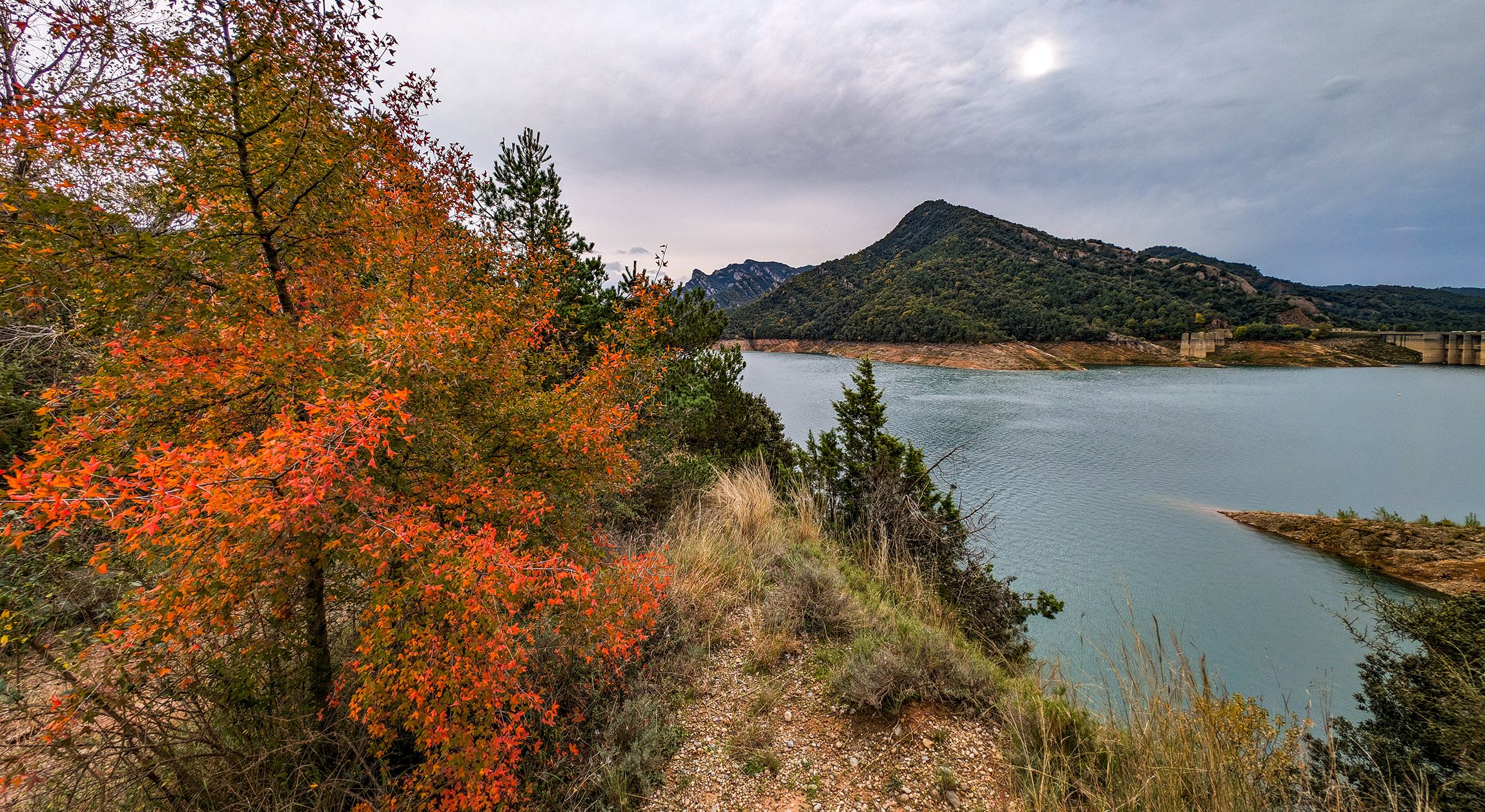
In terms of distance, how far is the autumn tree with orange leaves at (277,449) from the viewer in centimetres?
179

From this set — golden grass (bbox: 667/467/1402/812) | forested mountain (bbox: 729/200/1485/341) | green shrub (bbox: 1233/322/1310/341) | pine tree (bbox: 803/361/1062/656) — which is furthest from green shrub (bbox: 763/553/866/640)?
green shrub (bbox: 1233/322/1310/341)

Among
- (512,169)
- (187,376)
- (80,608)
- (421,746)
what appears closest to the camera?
(187,376)

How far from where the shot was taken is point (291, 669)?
272cm

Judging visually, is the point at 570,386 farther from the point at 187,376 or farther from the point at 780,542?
the point at 780,542

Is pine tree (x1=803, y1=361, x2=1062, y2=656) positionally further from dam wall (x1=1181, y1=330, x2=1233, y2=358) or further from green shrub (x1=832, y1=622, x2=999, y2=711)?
dam wall (x1=1181, y1=330, x2=1233, y2=358)

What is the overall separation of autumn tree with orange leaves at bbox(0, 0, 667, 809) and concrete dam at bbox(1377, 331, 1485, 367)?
81.8 metres

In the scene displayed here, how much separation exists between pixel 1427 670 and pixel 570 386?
20.4 feet

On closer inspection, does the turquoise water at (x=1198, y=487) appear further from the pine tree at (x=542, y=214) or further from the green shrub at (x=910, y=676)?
the pine tree at (x=542, y=214)

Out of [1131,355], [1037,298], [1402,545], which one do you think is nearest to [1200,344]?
[1131,355]

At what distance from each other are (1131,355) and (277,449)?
6182 cm

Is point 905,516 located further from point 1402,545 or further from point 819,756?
point 1402,545

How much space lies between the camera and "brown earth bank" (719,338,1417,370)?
1731 inches

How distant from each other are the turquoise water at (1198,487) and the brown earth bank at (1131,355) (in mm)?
11759

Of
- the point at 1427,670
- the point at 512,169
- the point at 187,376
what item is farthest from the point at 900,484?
the point at 512,169
